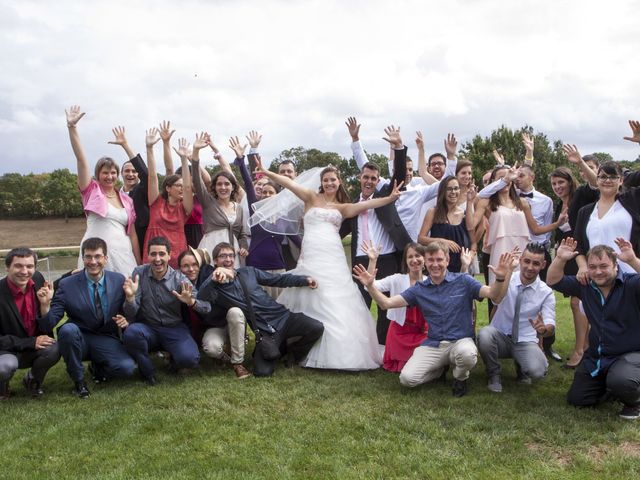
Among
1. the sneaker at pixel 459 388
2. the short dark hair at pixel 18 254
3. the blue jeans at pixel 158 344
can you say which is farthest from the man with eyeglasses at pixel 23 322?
the sneaker at pixel 459 388

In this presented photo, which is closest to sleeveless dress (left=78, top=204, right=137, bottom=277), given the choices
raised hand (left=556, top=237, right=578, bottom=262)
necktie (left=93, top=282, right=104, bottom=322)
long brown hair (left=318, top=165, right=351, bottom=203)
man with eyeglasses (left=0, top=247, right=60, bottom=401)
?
necktie (left=93, top=282, right=104, bottom=322)

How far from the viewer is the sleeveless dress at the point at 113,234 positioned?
677 centimetres

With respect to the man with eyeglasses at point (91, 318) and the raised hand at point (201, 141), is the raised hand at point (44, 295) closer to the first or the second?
the man with eyeglasses at point (91, 318)

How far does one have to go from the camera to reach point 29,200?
72875 millimetres

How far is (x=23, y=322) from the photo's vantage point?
19.0 feet

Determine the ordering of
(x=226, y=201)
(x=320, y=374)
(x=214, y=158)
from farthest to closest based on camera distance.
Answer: (x=214, y=158) < (x=226, y=201) < (x=320, y=374)

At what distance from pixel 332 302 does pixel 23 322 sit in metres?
3.43

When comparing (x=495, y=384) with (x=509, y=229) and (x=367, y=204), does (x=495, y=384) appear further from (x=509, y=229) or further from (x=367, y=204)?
(x=367, y=204)

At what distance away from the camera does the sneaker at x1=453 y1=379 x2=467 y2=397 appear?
5625mm

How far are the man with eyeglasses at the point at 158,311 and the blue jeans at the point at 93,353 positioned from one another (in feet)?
0.43

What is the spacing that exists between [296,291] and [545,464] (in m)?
3.76

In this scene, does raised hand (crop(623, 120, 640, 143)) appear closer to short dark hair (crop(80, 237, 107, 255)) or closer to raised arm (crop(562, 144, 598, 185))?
→ raised arm (crop(562, 144, 598, 185))

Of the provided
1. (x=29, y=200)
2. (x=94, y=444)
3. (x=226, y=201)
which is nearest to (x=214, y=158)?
(x=226, y=201)

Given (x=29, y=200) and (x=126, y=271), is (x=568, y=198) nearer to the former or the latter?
(x=126, y=271)
